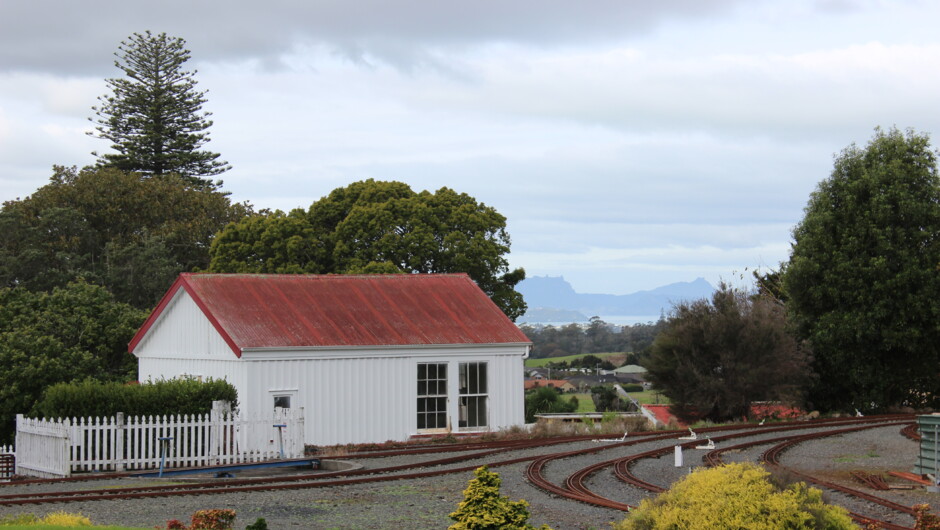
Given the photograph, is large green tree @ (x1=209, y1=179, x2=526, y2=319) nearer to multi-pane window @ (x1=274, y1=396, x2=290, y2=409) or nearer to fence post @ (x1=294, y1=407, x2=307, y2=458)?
multi-pane window @ (x1=274, y1=396, x2=290, y2=409)

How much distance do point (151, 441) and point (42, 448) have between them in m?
2.03

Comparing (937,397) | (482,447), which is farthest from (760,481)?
(937,397)

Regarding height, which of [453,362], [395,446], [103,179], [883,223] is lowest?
[395,446]

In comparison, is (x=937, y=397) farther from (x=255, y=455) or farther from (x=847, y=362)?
(x=255, y=455)

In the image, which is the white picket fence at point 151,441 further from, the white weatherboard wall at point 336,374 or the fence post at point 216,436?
the white weatherboard wall at point 336,374

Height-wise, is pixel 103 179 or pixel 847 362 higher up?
pixel 103 179

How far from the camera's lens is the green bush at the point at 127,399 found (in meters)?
21.4

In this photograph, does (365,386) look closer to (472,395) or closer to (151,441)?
(472,395)

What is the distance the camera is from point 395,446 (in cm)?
2541

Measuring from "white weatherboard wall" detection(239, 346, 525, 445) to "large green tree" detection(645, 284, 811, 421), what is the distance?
679 cm

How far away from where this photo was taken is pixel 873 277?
34.8 m

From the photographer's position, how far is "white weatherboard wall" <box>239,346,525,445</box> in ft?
82.0

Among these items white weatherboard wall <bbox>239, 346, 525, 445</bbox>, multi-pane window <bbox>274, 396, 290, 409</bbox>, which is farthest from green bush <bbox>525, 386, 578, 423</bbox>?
multi-pane window <bbox>274, 396, 290, 409</bbox>

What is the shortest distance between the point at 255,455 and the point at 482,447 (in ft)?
17.2
